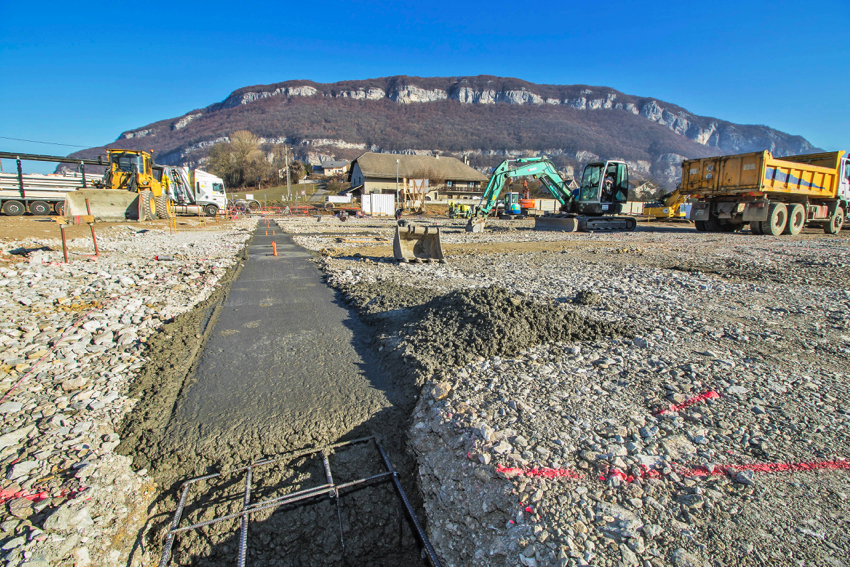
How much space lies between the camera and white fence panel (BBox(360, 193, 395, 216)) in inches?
1492

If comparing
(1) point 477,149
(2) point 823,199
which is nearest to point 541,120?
(1) point 477,149

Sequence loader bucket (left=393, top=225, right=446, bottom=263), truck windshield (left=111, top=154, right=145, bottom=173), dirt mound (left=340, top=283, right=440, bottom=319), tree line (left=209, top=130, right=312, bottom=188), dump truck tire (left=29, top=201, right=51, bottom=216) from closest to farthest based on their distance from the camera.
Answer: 1. dirt mound (left=340, top=283, right=440, bottom=319)
2. loader bucket (left=393, top=225, right=446, bottom=263)
3. truck windshield (left=111, top=154, right=145, bottom=173)
4. dump truck tire (left=29, top=201, right=51, bottom=216)
5. tree line (left=209, top=130, right=312, bottom=188)

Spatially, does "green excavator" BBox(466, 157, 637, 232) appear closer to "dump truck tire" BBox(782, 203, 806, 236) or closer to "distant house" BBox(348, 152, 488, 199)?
"dump truck tire" BBox(782, 203, 806, 236)

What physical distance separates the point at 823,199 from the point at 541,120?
149145 mm

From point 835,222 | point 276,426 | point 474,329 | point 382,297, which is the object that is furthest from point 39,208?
point 835,222

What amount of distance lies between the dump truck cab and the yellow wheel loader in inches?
841

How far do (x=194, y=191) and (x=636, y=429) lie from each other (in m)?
33.1

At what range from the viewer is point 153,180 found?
2144 cm

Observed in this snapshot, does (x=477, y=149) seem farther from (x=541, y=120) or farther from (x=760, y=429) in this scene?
(x=760, y=429)

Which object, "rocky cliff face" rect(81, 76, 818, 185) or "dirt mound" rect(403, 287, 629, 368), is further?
"rocky cliff face" rect(81, 76, 818, 185)

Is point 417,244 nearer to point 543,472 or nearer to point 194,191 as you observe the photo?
point 543,472

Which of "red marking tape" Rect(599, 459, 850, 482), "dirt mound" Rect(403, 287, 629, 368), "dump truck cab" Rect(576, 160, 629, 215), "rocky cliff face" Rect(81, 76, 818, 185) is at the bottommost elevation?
"red marking tape" Rect(599, 459, 850, 482)

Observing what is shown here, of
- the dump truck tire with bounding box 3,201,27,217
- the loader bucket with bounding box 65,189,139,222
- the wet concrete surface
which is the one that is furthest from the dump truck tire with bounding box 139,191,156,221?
the wet concrete surface

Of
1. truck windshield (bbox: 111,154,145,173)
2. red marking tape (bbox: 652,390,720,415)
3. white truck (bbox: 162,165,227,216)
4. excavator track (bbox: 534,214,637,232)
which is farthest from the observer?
white truck (bbox: 162,165,227,216)
